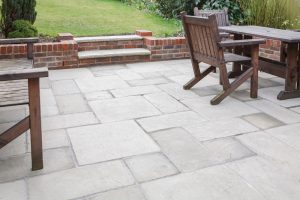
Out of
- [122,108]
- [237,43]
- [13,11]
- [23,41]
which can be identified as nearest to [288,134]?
[237,43]

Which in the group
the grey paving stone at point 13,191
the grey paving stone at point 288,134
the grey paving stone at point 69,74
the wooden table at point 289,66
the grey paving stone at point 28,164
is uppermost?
the wooden table at point 289,66

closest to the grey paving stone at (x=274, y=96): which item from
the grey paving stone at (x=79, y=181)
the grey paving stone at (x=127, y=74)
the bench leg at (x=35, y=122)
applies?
the grey paving stone at (x=127, y=74)

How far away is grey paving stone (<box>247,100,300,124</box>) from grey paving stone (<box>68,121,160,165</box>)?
4.30 feet

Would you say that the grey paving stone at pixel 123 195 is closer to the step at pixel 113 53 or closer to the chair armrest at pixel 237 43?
the chair armrest at pixel 237 43

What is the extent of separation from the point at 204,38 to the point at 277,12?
9.72ft

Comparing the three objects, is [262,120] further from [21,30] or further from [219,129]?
[21,30]

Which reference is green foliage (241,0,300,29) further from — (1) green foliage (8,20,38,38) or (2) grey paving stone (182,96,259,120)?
(1) green foliage (8,20,38,38)

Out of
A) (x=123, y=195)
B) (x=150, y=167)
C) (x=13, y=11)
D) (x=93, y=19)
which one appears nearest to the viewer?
(x=123, y=195)

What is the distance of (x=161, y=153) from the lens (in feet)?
8.30

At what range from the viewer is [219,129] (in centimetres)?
296

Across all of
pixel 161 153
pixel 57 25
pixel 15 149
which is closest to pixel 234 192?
pixel 161 153

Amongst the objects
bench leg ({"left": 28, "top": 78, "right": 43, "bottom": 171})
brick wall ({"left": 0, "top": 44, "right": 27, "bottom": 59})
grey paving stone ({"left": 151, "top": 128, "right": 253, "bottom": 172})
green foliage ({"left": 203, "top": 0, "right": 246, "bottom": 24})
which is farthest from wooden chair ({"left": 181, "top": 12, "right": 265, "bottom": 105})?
green foliage ({"left": 203, "top": 0, "right": 246, "bottom": 24})

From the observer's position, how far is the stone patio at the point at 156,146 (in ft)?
6.79

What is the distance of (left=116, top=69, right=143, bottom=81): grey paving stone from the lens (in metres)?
4.75
